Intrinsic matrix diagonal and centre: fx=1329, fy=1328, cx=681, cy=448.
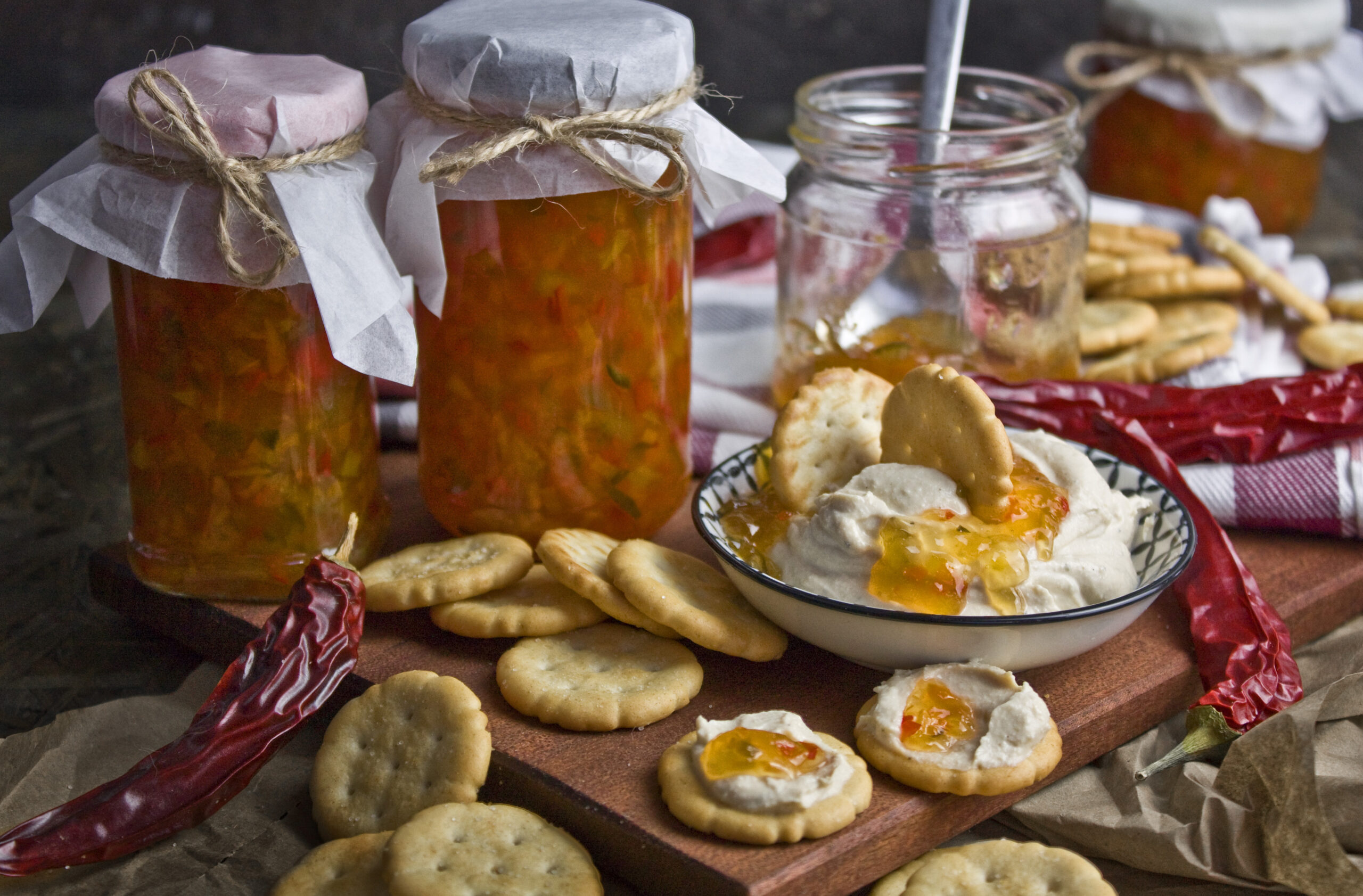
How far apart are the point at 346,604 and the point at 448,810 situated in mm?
347

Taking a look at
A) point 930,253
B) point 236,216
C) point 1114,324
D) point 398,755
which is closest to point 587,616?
point 398,755

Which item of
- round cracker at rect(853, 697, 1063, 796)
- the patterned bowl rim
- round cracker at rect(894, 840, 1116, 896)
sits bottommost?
round cracker at rect(894, 840, 1116, 896)

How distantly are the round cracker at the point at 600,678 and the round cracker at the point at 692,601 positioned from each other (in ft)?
0.21

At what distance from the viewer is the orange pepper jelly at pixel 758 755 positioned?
56.4 inches

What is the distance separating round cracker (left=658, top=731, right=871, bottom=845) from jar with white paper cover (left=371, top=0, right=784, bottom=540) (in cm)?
59

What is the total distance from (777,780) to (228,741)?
0.64 m

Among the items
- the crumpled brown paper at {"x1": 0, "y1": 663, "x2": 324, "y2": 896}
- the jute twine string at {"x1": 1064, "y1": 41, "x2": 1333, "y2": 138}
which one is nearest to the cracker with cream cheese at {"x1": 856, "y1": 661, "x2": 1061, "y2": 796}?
the crumpled brown paper at {"x1": 0, "y1": 663, "x2": 324, "y2": 896}

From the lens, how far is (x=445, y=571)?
5.93 feet

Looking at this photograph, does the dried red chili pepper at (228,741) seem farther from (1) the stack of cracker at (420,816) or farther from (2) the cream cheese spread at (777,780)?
(2) the cream cheese spread at (777,780)

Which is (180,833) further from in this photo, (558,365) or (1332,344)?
(1332,344)

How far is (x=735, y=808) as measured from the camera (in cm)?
142

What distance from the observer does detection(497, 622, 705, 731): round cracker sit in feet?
5.22

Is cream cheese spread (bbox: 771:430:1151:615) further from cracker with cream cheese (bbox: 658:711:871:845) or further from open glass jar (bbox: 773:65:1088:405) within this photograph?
open glass jar (bbox: 773:65:1088:405)

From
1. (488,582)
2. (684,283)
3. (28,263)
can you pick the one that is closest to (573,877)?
(488,582)
